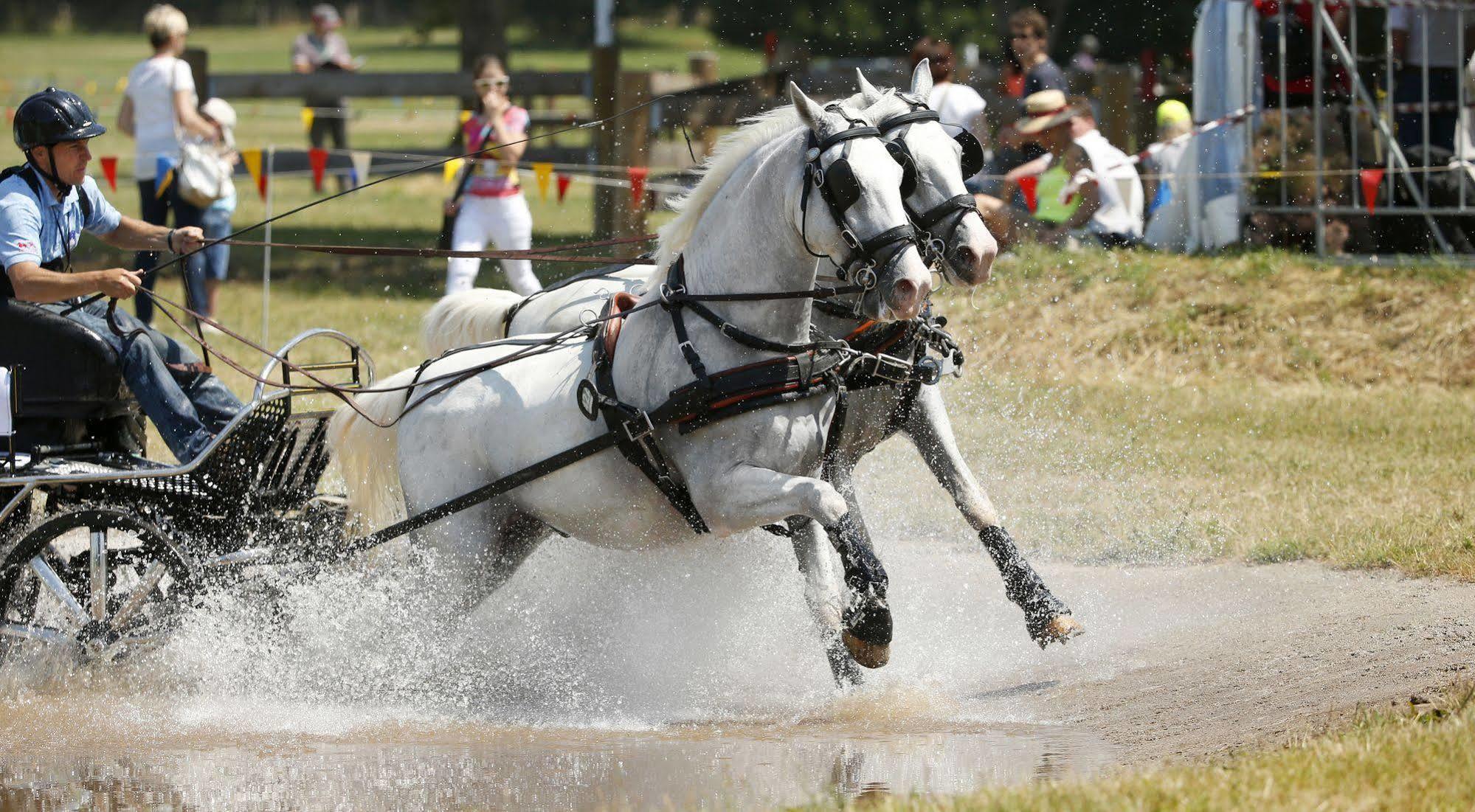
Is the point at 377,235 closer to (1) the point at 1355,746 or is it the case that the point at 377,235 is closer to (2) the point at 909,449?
(2) the point at 909,449

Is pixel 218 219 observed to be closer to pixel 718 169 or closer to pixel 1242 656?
pixel 718 169

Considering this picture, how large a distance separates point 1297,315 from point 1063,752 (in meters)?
6.42

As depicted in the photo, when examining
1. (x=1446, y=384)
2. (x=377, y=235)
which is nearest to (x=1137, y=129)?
(x=1446, y=384)

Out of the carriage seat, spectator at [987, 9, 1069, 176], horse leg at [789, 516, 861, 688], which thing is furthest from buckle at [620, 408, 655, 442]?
spectator at [987, 9, 1069, 176]

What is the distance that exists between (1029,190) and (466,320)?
486 cm

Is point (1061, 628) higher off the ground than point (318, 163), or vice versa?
point (318, 163)

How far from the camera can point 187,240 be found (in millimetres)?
6086

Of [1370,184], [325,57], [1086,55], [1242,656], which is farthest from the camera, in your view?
[325,57]

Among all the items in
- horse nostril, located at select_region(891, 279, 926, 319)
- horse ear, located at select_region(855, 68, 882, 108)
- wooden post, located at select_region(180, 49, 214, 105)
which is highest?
wooden post, located at select_region(180, 49, 214, 105)

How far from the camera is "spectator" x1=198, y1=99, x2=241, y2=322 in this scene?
11.2 metres

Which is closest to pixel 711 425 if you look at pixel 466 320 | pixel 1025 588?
pixel 1025 588

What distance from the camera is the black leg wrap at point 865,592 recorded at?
16.0 ft

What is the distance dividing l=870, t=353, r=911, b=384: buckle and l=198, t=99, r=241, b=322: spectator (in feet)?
22.2

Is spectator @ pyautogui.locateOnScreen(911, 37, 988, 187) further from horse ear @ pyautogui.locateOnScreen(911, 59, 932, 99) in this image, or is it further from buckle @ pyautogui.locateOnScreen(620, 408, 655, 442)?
buckle @ pyautogui.locateOnScreen(620, 408, 655, 442)
